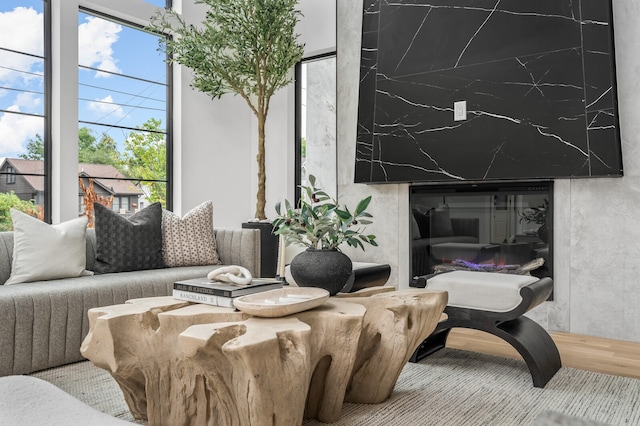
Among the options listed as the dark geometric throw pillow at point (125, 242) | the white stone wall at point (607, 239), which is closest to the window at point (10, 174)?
the dark geometric throw pillow at point (125, 242)

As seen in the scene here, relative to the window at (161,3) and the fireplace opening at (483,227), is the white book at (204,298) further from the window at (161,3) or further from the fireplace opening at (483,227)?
the window at (161,3)

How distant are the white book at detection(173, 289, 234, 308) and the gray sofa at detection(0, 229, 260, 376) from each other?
90 cm

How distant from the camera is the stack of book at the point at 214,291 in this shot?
1830 millimetres

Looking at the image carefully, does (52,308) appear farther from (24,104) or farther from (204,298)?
A: (24,104)

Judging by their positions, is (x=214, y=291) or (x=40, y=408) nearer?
(x=40, y=408)

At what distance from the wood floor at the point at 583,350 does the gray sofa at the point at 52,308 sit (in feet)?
5.80

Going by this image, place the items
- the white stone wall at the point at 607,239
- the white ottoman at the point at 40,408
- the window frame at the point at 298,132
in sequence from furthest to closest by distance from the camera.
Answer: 1. the window frame at the point at 298,132
2. the white stone wall at the point at 607,239
3. the white ottoman at the point at 40,408

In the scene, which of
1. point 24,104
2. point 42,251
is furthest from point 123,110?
point 42,251

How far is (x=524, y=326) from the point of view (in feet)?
8.11

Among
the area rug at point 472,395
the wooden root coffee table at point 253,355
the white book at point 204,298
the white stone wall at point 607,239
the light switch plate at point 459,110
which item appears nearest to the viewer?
the wooden root coffee table at point 253,355

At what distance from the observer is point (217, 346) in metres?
1.49

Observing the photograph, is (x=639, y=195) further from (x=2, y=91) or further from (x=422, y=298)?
(x=2, y=91)

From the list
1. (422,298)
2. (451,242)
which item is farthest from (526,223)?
(422,298)

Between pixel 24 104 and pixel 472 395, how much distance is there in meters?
3.57
